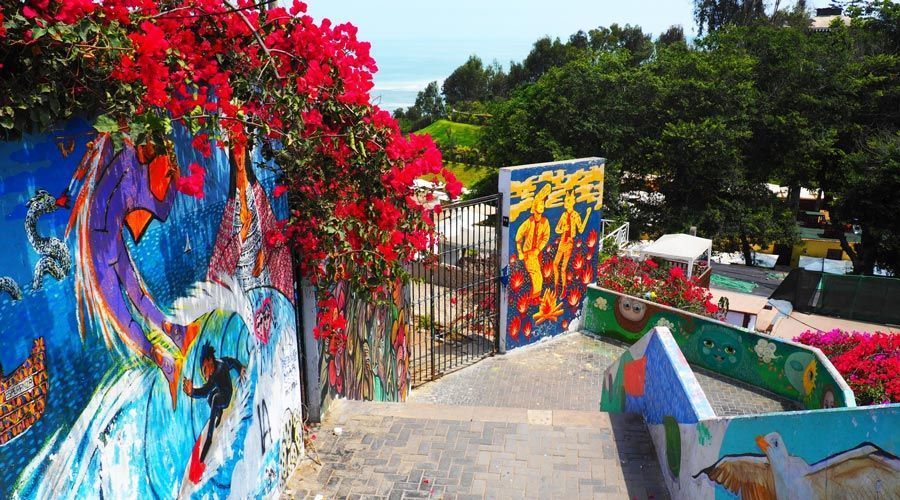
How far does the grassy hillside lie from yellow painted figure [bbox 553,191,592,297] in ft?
119

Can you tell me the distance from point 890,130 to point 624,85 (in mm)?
9710

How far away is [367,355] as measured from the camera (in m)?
7.46

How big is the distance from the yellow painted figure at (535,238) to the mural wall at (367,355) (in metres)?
2.86

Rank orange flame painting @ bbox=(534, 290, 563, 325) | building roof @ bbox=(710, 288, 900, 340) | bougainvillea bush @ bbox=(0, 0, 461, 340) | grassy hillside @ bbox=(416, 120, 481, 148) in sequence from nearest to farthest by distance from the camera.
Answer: bougainvillea bush @ bbox=(0, 0, 461, 340) < orange flame painting @ bbox=(534, 290, 563, 325) < building roof @ bbox=(710, 288, 900, 340) < grassy hillside @ bbox=(416, 120, 481, 148)

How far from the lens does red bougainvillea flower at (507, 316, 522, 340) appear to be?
11205 mm

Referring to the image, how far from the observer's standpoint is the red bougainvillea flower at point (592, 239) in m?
12.3

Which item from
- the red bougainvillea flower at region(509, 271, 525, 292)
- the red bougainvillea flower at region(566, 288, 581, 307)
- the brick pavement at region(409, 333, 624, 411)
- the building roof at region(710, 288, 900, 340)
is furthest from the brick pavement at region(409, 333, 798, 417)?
the building roof at region(710, 288, 900, 340)

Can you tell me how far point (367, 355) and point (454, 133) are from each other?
46.8 m

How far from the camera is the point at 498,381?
33.9ft

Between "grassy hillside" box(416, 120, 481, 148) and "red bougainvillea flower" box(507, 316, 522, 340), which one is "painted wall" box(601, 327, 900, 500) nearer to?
"red bougainvillea flower" box(507, 316, 522, 340)

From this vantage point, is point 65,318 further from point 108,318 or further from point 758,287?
point 758,287

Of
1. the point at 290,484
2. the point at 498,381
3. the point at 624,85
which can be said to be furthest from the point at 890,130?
the point at 290,484

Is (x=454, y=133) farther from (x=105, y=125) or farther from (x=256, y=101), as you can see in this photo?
(x=105, y=125)

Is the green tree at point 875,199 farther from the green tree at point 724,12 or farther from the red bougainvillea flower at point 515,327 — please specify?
the green tree at point 724,12
